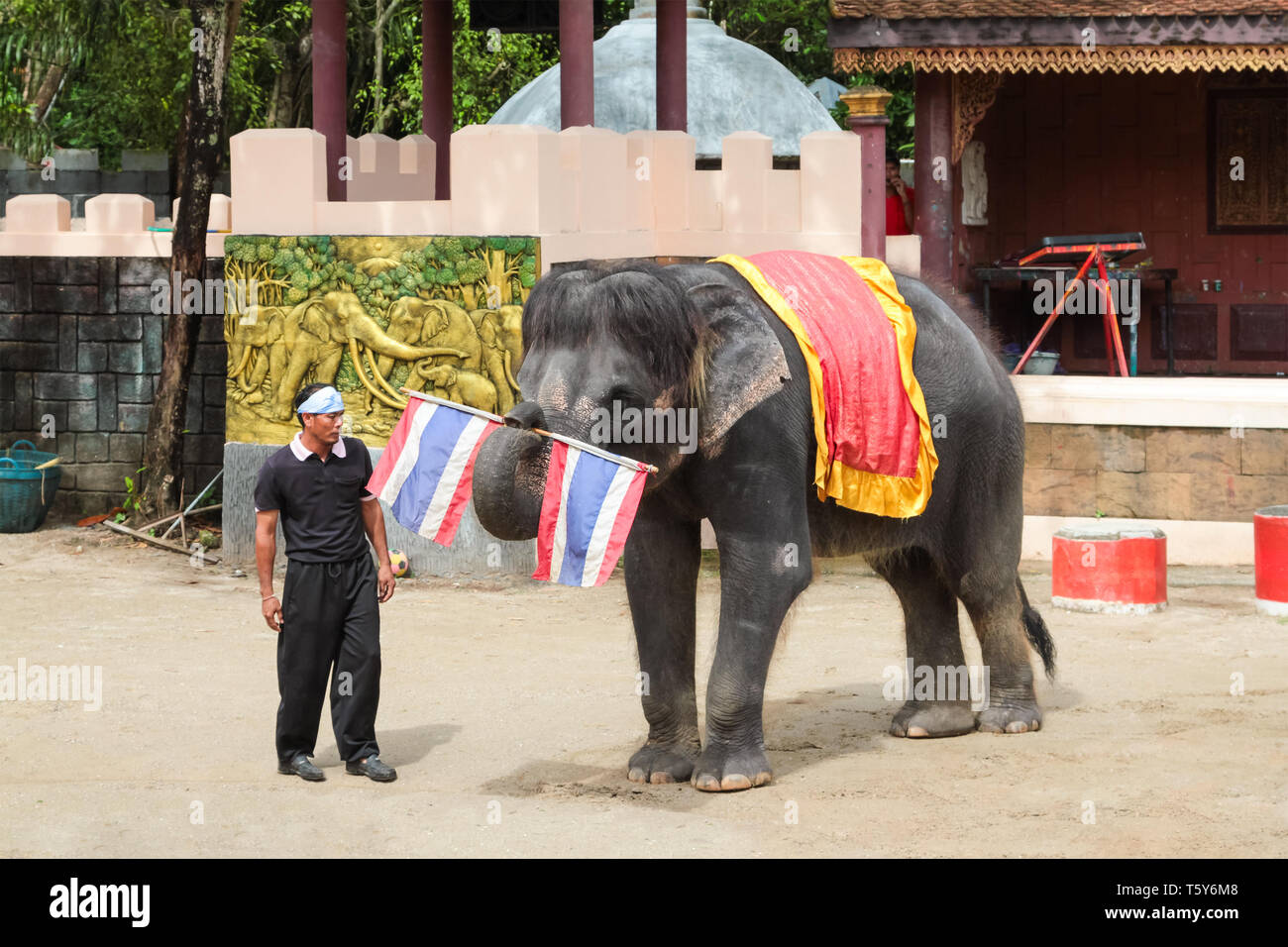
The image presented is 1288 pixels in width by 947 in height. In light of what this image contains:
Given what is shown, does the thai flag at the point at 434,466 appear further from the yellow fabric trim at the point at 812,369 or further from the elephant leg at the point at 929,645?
the elephant leg at the point at 929,645

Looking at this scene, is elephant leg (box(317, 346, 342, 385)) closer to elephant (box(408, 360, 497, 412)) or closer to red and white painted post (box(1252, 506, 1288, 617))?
elephant (box(408, 360, 497, 412))

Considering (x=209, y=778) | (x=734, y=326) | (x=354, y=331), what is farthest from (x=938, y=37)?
(x=209, y=778)

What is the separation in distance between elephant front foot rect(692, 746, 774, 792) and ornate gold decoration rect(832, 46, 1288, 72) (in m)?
8.64

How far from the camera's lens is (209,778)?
293 inches

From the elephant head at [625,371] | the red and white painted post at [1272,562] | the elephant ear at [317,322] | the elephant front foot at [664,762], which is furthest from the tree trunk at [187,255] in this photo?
the red and white painted post at [1272,562]

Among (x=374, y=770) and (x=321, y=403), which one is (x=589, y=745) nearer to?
(x=374, y=770)

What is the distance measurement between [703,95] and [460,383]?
10892 millimetres

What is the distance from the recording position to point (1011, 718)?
823 centimetres

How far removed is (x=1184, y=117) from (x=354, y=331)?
30.7 feet

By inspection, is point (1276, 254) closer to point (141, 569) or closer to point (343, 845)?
point (141, 569)

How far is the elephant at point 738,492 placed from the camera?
6668 mm

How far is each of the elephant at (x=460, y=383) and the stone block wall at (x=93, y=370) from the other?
2.57 m

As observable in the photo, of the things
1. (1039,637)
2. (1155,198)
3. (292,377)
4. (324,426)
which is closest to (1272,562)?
(1039,637)

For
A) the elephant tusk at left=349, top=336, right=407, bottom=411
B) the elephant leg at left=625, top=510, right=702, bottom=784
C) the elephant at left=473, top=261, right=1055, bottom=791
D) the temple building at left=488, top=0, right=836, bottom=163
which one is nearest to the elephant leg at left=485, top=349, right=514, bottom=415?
the elephant tusk at left=349, top=336, right=407, bottom=411
